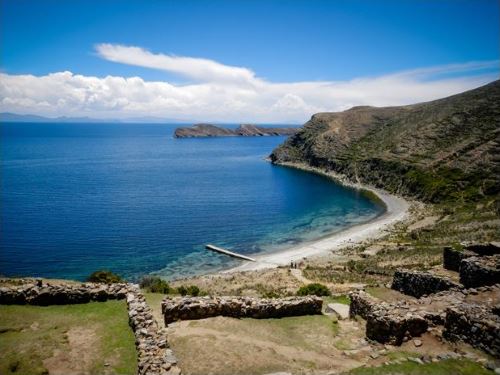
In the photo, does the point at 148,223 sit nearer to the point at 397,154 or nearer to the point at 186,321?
the point at 186,321

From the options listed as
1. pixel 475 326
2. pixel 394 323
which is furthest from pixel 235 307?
pixel 475 326

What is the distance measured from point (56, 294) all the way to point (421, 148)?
12359cm

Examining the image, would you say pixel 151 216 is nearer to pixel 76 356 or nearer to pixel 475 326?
pixel 76 356

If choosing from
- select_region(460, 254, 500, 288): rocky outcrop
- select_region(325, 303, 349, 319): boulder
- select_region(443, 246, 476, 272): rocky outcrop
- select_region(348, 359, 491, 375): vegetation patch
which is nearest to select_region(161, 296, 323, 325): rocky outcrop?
select_region(325, 303, 349, 319): boulder

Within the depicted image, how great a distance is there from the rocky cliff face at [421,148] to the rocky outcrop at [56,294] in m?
89.4

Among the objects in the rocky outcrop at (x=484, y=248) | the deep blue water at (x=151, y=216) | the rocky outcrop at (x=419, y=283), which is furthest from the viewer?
the deep blue water at (x=151, y=216)

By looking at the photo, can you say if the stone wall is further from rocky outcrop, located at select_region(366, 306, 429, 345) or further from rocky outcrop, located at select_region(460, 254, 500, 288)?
rocky outcrop, located at select_region(460, 254, 500, 288)

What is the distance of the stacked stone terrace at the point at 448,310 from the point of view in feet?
50.0

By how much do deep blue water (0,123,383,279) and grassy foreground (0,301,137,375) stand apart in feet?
103

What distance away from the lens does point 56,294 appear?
2098cm

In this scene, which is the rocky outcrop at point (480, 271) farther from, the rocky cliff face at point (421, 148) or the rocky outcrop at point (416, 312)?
the rocky cliff face at point (421, 148)

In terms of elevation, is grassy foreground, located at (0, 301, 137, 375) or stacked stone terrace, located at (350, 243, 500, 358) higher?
stacked stone terrace, located at (350, 243, 500, 358)

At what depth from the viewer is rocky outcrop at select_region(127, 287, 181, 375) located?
1416 cm

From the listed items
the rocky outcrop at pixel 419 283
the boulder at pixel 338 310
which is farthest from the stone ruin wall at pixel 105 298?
the rocky outcrop at pixel 419 283
